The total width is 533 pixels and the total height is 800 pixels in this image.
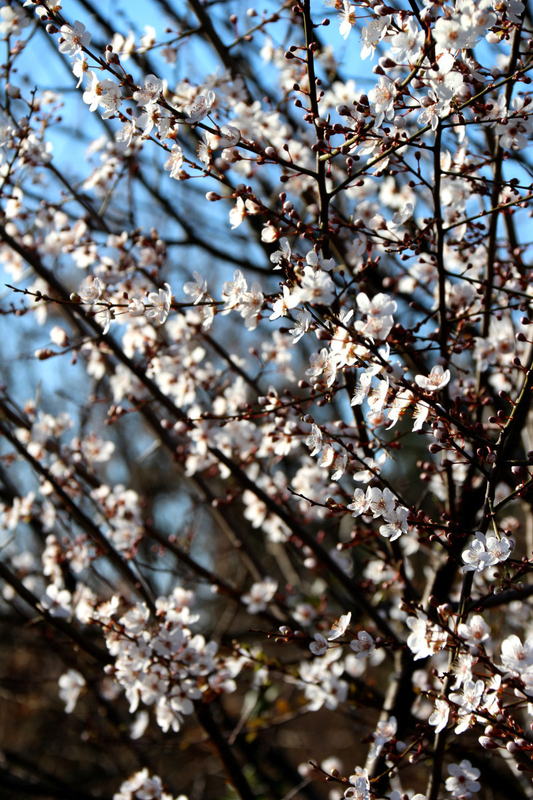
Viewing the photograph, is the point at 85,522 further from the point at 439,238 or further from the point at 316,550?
the point at 439,238

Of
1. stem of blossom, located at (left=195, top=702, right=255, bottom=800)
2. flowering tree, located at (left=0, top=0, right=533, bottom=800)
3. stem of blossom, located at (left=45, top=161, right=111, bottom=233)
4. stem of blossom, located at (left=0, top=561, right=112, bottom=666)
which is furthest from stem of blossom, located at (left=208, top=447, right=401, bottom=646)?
stem of blossom, located at (left=45, top=161, right=111, bottom=233)

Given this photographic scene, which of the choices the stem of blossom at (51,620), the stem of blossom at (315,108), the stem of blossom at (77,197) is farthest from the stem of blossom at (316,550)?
the stem of blossom at (77,197)

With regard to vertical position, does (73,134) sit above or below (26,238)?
above

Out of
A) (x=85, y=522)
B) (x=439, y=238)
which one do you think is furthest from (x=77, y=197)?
(x=439, y=238)

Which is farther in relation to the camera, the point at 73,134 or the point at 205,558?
the point at 205,558

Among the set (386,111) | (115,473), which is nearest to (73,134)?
(386,111)

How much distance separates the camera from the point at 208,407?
11.7ft

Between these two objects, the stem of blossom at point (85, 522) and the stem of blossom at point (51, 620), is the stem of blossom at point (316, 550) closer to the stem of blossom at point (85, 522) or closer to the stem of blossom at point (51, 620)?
the stem of blossom at point (85, 522)

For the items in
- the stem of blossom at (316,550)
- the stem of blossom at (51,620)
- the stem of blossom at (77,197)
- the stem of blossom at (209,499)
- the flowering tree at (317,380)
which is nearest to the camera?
the flowering tree at (317,380)

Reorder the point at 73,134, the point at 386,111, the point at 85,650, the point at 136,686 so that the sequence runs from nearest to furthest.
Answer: the point at 386,111 < the point at 136,686 < the point at 85,650 < the point at 73,134

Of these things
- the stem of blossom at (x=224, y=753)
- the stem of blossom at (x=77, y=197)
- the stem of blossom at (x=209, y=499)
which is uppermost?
the stem of blossom at (x=77, y=197)

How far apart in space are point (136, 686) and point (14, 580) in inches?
26.4

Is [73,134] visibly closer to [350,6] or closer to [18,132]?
[18,132]

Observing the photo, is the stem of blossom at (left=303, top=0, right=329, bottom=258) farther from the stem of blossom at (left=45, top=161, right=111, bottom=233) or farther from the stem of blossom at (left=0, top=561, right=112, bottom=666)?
the stem of blossom at (left=0, top=561, right=112, bottom=666)
